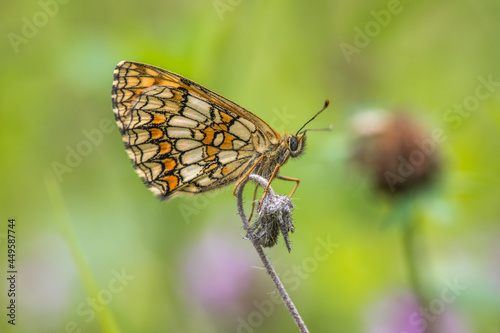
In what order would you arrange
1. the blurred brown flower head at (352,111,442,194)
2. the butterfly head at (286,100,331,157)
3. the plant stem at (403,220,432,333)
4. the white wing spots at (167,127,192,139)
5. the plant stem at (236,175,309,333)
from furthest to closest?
the blurred brown flower head at (352,111,442,194) → the plant stem at (403,220,432,333) → the white wing spots at (167,127,192,139) → the butterfly head at (286,100,331,157) → the plant stem at (236,175,309,333)

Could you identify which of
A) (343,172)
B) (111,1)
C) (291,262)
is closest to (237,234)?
(291,262)

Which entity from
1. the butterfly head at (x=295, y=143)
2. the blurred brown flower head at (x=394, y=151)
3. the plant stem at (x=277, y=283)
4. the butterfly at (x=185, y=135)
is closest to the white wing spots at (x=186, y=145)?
the butterfly at (x=185, y=135)

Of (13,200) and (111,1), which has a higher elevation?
(111,1)

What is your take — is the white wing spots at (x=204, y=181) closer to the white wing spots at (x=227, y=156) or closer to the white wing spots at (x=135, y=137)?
the white wing spots at (x=227, y=156)

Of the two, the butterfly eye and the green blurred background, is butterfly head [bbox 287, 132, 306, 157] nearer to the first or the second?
the butterfly eye

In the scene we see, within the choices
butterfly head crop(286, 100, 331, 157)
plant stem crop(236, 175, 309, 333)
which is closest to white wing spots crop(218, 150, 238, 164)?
butterfly head crop(286, 100, 331, 157)

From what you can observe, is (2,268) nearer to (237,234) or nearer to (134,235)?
(134,235)

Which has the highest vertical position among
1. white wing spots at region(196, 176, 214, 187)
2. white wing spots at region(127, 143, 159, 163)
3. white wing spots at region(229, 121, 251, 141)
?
white wing spots at region(127, 143, 159, 163)

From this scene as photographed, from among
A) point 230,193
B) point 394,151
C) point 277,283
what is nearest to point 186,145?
point 277,283
